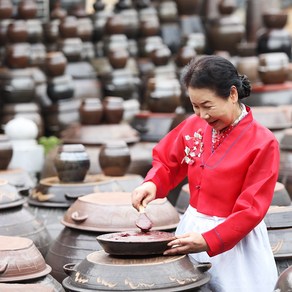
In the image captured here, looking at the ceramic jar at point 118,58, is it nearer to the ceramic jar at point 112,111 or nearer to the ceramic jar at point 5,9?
the ceramic jar at point 5,9

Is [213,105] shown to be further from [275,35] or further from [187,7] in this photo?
[187,7]

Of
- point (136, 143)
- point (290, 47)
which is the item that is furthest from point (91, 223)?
point (290, 47)

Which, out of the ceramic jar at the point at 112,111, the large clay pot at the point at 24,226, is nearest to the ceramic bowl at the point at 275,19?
the ceramic jar at the point at 112,111

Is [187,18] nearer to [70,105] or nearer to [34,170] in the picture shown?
[70,105]

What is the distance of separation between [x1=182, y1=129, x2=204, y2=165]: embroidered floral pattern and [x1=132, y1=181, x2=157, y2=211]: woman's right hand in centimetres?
19

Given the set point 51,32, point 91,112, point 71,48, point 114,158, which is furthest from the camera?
point 51,32

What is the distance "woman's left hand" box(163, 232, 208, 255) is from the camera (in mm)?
4098

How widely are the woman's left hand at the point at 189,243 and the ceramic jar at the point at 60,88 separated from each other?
570 cm

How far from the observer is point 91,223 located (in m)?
5.29

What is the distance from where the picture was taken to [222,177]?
427 centimetres

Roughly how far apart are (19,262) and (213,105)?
1.10 m

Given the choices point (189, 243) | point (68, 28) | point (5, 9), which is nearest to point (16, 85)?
point (5, 9)

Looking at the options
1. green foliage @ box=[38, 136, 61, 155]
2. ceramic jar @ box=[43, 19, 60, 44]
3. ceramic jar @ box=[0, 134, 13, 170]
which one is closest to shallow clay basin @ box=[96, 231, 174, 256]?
ceramic jar @ box=[0, 134, 13, 170]

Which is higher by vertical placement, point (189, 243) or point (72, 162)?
point (189, 243)
